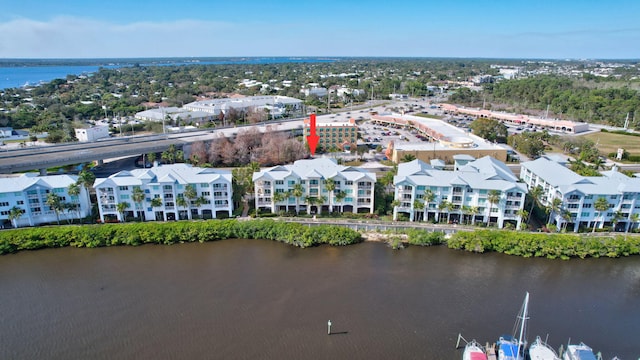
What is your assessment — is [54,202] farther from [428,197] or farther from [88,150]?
[428,197]

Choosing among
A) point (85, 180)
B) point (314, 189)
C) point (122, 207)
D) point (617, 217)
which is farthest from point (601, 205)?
point (85, 180)

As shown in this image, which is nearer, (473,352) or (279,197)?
(473,352)

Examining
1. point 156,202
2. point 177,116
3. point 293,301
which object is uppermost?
point 177,116

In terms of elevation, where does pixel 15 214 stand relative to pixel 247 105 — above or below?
below

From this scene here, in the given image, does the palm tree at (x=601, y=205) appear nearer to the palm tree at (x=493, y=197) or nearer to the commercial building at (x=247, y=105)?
the palm tree at (x=493, y=197)

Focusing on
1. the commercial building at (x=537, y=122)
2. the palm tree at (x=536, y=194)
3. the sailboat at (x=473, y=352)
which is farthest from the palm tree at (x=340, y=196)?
the commercial building at (x=537, y=122)

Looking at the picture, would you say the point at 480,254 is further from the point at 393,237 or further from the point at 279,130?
the point at 279,130
